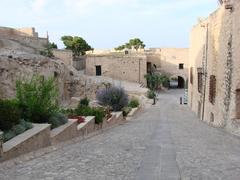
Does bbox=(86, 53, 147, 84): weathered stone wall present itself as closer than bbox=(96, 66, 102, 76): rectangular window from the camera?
Yes

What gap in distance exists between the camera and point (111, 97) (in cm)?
2720

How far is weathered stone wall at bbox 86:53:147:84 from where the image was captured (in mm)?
53906

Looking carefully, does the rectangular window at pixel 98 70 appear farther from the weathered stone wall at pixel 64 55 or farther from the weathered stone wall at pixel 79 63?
the weathered stone wall at pixel 64 55

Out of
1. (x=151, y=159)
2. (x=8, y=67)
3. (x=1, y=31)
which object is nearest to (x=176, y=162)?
(x=151, y=159)

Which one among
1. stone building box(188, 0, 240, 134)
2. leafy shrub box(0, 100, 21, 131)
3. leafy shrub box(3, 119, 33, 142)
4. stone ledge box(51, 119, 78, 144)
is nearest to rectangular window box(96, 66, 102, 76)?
stone building box(188, 0, 240, 134)

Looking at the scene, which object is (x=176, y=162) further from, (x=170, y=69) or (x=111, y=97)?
(x=170, y=69)

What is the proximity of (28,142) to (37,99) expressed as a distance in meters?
3.02

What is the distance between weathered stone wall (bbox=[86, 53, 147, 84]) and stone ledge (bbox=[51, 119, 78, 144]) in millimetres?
41736

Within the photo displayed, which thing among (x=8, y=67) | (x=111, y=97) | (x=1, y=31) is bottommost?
(x=111, y=97)

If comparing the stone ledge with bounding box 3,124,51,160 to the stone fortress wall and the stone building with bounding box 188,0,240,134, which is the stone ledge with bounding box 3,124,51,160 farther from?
the stone fortress wall

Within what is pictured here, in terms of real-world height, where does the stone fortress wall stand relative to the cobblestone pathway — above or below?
above

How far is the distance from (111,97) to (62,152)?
1852 cm

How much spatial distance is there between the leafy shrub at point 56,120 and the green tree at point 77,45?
56049 millimetres

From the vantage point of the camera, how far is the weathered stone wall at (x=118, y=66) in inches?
2122
